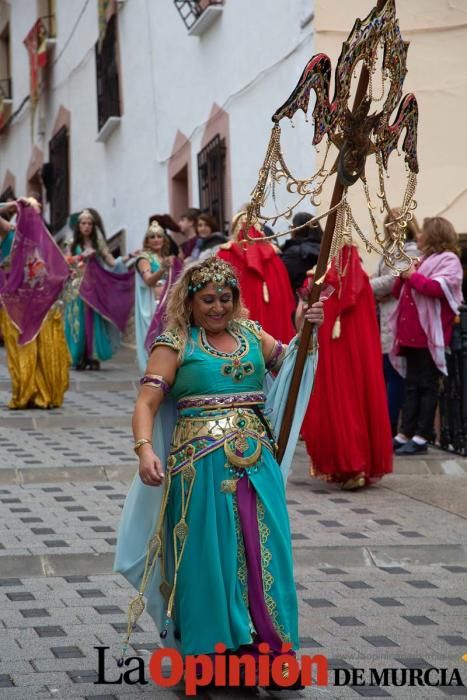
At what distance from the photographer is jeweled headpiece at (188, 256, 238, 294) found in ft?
17.8

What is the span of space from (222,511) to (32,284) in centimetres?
853

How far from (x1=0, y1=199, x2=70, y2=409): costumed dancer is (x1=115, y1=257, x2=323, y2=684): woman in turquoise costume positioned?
8066mm

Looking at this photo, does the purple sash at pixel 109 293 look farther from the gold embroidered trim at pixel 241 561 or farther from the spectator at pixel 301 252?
the gold embroidered trim at pixel 241 561

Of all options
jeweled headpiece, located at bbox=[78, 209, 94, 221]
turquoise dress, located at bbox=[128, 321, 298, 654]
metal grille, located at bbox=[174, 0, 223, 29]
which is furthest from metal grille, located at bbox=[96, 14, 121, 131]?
turquoise dress, located at bbox=[128, 321, 298, 654]

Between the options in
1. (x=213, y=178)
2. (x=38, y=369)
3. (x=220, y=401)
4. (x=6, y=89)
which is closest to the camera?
(x=220, y=401)

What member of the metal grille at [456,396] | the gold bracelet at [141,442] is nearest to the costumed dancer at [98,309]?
the metal grille at [456,396]

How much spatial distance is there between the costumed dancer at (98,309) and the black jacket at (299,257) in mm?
5841

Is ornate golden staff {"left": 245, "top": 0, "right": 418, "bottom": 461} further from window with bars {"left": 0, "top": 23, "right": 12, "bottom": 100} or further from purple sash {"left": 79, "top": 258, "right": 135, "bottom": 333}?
window with bars {"left": 0, "top": 23, "right": 12, "bottom": 100}

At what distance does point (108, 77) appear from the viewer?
22562 mm

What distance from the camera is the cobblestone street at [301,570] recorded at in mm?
5527

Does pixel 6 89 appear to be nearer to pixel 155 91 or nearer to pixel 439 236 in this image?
pixel 155 91

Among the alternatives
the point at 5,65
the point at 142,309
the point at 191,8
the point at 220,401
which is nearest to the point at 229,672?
the point at 220,401

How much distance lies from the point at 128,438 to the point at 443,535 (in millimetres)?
4073

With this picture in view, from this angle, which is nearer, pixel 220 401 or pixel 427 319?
pixel 220 401
